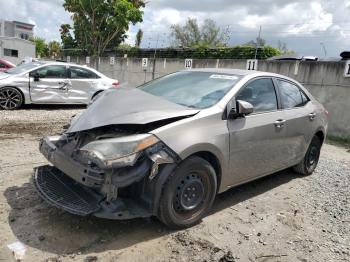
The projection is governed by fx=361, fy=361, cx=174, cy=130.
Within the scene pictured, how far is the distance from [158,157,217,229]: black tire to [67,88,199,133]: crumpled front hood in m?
0.53

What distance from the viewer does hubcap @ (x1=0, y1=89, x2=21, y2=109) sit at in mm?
9781

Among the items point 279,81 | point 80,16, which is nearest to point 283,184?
point 279,81

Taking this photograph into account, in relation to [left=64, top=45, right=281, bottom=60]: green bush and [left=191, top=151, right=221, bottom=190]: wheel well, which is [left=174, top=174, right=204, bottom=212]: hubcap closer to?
[left=191, top=151, right=221, bottom=190]: wheel well

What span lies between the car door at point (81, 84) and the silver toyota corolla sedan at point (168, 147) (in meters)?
6.62

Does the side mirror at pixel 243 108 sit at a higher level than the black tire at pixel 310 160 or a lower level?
higher

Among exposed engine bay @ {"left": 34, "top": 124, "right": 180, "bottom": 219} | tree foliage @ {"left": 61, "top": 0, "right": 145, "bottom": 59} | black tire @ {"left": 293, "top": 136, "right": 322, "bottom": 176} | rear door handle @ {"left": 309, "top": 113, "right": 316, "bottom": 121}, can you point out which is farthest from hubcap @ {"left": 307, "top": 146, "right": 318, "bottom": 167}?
tree foliage @ {"left": 61, "top": 0, "right": 145, "bottom": 59}

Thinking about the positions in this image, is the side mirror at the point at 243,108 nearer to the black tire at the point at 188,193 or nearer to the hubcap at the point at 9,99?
the black tire at the point at 188,193

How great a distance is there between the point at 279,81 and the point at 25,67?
26.1 ft

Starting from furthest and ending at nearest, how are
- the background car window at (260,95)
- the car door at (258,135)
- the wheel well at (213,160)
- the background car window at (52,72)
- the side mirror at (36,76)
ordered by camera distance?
the background car window at (52,72)
the side mirror at (36,76)
the background car window at (260,95)
the car door at (258,135)
the wheel well at (213,160)

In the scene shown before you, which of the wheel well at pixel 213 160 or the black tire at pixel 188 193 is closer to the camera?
the black tire at pixel 188 193

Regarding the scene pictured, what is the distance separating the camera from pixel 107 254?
3.21m

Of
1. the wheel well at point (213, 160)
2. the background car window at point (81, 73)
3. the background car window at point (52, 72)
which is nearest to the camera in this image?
the wheel well at point (213, 160)

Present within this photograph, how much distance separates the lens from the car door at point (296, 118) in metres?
5.07

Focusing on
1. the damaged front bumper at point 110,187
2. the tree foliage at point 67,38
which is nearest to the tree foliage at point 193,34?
the tree foliage at point 67,38
